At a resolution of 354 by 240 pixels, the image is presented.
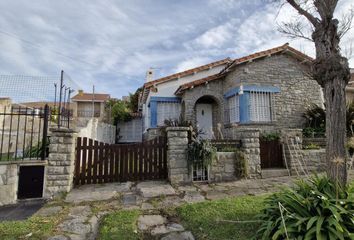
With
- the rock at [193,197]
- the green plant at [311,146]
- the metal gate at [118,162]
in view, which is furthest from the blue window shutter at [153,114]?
the green plant at [311,146]

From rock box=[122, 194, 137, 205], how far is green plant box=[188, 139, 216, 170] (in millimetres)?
1919

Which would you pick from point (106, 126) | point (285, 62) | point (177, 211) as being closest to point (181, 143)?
point (177, 211)

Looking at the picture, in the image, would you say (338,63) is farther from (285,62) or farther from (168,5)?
(285,62)

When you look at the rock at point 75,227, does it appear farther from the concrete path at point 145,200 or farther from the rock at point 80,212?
the rock at point 80,212

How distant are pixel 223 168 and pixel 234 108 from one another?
17.5ft

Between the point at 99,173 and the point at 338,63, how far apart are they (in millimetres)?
6132

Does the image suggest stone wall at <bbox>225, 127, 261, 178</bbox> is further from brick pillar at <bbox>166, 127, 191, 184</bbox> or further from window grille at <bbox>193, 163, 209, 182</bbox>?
brick pillar at <bbox>166, 127, 191, 184</bbox>

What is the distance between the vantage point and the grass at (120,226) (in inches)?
115

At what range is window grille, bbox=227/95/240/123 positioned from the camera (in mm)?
10614

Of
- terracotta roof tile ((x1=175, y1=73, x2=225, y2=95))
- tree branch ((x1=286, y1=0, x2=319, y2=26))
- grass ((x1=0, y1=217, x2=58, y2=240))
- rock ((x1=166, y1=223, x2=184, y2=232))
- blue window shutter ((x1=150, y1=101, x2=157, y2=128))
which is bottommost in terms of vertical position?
rock ((x1=166, y1=223, x2=184, y2=232))

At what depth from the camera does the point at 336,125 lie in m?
3.20

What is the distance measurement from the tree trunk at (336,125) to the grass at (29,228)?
14.5 feet

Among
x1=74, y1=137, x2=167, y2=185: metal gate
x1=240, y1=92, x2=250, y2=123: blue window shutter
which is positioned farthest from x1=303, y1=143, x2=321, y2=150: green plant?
x1=74, y1=137, x2=167, y2=185: metal gate

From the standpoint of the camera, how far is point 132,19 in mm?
7676
